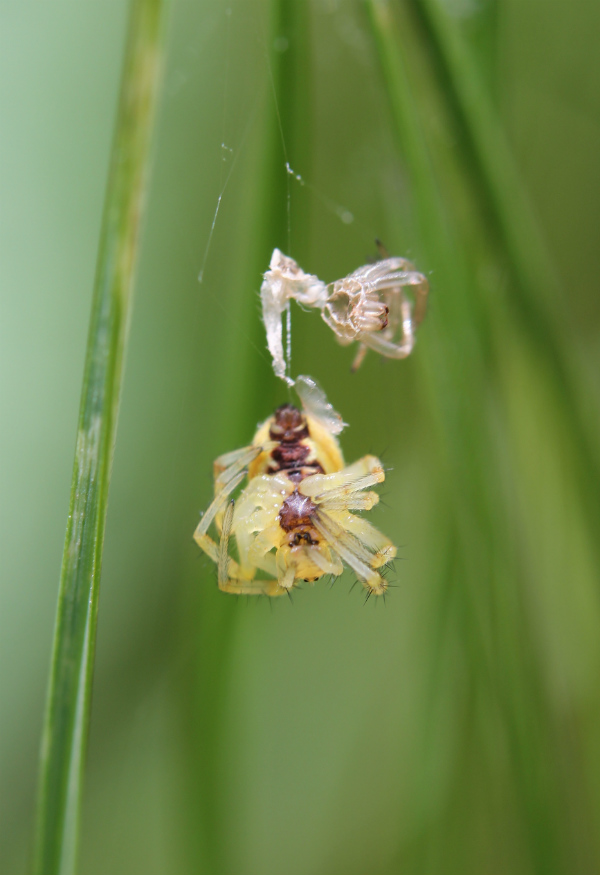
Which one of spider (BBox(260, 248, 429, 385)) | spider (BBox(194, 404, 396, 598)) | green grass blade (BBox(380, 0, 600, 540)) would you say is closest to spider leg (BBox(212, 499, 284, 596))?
spider (BBox(194, 404, 396, 598))

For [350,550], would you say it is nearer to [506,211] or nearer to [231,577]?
[231,577]

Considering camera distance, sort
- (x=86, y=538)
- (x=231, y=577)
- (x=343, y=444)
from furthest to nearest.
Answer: (x=343, y=444)
(x=231, y=577)
(x=86, y=538)

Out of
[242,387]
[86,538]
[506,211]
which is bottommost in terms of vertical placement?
[86,538]

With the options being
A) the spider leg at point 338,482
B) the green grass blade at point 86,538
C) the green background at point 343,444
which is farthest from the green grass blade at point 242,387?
the green grass blade at point 86,538

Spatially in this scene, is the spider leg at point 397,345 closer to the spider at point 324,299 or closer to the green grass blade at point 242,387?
the spider at point 324,299

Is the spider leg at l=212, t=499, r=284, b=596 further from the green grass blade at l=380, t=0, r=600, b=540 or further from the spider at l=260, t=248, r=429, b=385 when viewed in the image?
the green grass blade at l=380, t=0, r=600, b=540

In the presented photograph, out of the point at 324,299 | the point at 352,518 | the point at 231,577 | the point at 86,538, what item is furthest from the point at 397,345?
the point at 86,538

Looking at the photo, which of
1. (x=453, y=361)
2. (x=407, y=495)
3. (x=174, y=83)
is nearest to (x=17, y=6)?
(x=174, y=83)
